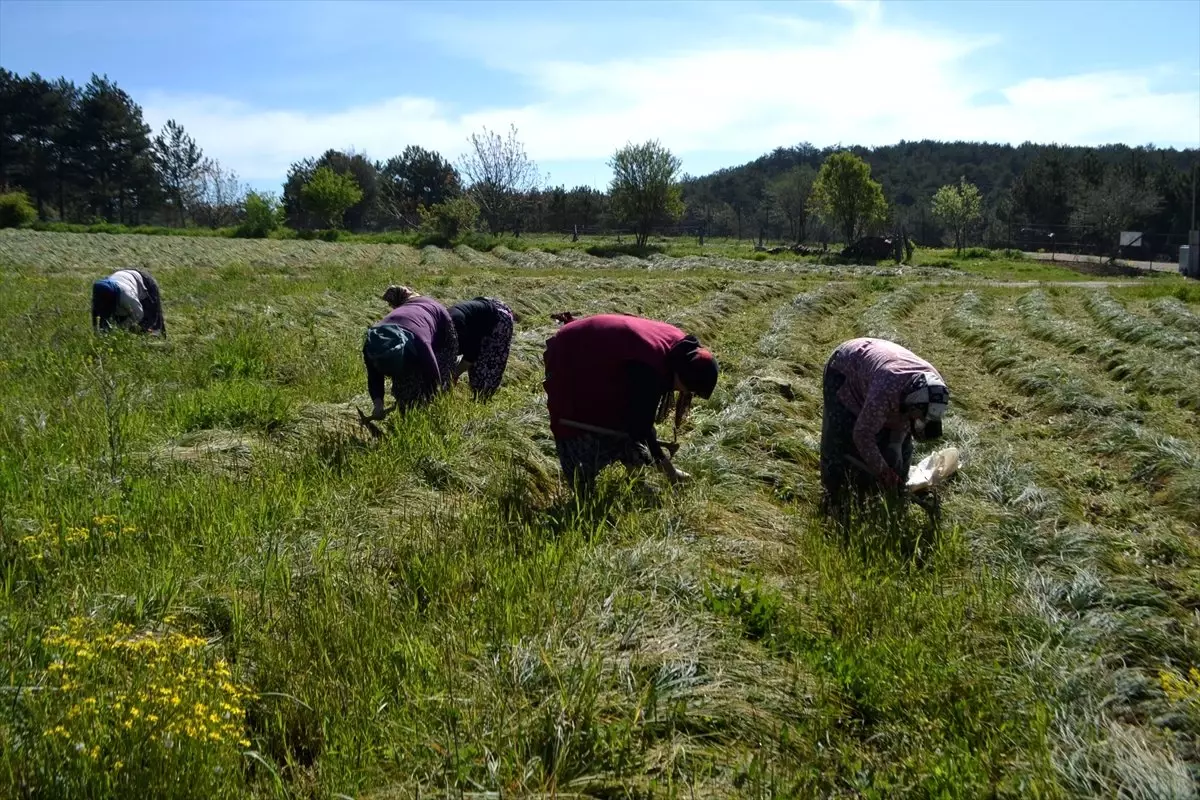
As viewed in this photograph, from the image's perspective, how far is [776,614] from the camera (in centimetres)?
352

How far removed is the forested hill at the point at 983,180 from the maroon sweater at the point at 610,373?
178 ft

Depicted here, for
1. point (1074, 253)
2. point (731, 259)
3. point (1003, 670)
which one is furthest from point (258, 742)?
point (1074, 253)

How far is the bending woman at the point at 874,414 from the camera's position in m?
4.45

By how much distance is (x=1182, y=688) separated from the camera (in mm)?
3080

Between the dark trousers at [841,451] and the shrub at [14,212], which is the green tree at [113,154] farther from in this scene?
the dark trousers at [841,451]

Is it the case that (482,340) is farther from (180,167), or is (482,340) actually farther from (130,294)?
(180,167)

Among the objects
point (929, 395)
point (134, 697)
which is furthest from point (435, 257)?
point (134, 697)

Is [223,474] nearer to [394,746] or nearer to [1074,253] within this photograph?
[394,746]

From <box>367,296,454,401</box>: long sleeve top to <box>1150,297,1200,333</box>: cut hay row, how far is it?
1317 centimetres

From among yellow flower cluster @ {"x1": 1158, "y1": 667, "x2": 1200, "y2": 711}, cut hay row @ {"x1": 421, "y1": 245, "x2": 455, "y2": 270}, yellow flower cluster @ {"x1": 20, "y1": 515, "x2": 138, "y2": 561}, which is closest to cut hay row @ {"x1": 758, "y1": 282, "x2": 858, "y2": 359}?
yellow flower cluster @ {"x1": 1158, "y1": 667, "x2": 1200, "y2": 711}

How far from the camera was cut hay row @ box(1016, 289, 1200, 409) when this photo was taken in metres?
9.09

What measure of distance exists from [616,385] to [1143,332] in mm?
12086

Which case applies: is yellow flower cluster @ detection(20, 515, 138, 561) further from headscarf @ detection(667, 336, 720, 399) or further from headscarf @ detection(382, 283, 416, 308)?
headscarf @ detection(382, 283, 416, 308)

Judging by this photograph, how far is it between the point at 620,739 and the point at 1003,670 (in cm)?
154
